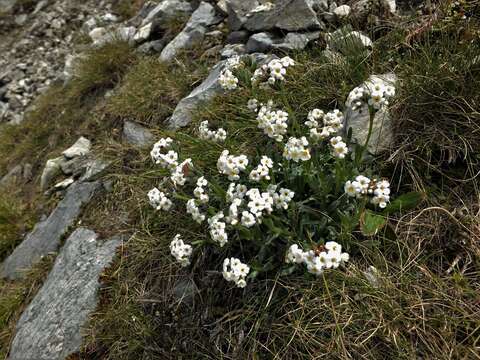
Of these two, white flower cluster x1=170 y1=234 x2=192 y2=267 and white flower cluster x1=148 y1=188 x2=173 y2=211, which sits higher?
white flower cluster x1=148 y1=188 x2=173 y2=211

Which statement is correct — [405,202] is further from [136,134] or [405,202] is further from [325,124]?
[136,134]

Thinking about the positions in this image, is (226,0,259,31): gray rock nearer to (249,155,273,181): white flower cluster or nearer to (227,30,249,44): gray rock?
(227,30,249,44): gray rock

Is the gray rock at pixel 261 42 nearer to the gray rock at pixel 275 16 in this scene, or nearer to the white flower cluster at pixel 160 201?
the gray rock at pixel 275 16

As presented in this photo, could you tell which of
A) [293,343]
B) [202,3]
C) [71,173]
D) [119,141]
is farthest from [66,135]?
[293,343]

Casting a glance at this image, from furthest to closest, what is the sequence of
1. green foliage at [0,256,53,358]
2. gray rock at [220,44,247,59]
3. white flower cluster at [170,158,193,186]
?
1. gray rock at [220,44,247,59]
2. green foliage at [0,256,53,358]
3. white flower cluster at [170,158,193,186]

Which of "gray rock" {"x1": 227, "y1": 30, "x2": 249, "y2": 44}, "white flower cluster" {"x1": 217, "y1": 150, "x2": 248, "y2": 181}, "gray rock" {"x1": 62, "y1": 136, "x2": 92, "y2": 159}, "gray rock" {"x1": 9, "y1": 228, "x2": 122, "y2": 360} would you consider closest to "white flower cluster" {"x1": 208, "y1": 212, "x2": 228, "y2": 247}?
"white flower cluster" {"x1": 217, "y1": 150, "x2": 248, "y2": 181}

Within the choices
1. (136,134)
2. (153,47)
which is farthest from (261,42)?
(153,47)
